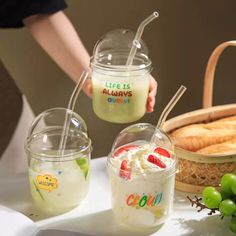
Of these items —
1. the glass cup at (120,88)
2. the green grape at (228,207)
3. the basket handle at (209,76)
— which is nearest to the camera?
the green grape at (228,207)

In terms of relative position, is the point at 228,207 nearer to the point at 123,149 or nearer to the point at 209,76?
the point at 123,149

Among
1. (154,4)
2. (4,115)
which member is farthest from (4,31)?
(4,115)

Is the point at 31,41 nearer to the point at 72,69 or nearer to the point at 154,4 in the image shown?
the point at 154,4

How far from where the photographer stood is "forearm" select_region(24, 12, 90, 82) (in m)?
1.10

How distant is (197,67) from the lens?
74.1 inches

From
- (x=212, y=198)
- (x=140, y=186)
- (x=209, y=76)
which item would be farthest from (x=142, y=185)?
(x=209, y=76)

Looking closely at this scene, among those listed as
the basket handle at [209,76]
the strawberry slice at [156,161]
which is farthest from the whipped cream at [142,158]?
the basket handle at [209,76]

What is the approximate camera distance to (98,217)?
2.71 feet

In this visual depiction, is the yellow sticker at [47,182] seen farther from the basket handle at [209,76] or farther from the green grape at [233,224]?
the basket handle at [209,76]

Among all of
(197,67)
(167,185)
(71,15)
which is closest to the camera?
(167,185)

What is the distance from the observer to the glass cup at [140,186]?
747 mm

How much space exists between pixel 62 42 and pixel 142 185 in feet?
1.56

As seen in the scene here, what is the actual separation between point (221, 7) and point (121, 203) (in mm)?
1191

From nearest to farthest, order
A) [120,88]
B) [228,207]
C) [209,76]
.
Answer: [228,207] < [120,88] < [209,76]
